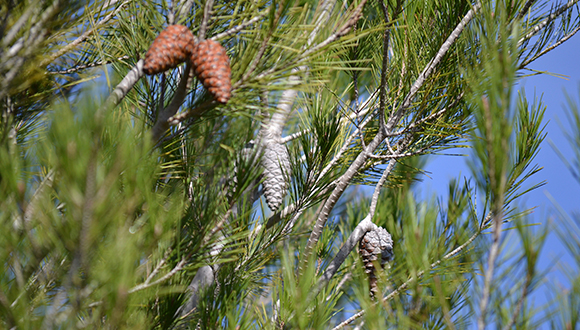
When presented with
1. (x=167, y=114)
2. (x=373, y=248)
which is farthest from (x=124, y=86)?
(x=373, y=248)

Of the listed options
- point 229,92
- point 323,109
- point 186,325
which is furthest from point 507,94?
point 186,325

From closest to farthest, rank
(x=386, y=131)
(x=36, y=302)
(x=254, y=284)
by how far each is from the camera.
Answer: (x=36, y=302) < (x=386, y=131) < (x=254, y=284)

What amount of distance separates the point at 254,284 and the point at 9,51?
94 centimetres

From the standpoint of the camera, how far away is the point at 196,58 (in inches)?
16.7

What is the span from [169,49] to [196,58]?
3 centimetres

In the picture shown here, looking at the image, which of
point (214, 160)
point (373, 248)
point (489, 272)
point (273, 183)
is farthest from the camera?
point (273, 183)

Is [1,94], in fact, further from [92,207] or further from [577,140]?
[577,140]

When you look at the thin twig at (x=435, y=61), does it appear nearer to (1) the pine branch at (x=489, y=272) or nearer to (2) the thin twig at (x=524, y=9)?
(2) the thin twig at (x=524, y=9)

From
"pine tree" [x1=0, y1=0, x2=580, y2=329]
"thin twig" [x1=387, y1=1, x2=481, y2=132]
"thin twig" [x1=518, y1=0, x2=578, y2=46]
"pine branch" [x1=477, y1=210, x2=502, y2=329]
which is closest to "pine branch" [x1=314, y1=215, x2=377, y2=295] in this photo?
"pine tree" [x1=0, y1=0, x2=580, y2=329]

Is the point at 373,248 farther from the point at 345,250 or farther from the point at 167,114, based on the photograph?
the point at 167,114

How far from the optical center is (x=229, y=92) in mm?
426

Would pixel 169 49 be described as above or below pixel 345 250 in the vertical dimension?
above

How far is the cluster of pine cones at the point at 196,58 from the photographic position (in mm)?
417

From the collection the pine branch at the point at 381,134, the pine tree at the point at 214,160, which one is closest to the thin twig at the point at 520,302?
the pine tree at the point at 214,160
